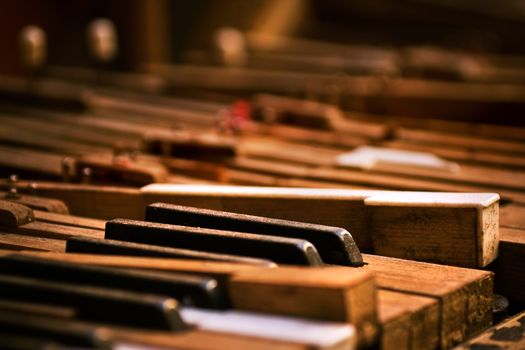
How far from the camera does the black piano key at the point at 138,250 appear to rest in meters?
2.43

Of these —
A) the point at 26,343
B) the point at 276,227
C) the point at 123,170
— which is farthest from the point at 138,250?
the point at 123,170

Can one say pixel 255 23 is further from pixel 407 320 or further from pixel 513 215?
pixel 407 320

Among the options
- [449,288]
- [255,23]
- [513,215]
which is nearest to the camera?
[449,288]

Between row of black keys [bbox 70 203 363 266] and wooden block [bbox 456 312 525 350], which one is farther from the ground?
row of black keys [bbox 70 203 363 266]

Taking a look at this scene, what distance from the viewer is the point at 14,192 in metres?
3.47

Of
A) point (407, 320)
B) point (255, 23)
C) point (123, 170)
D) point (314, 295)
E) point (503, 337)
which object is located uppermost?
point (255, 23)

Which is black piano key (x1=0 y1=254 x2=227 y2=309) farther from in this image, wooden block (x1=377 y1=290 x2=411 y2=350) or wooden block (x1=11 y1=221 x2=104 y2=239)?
wooden block (x1=11 y1=221 x2=104 y2=239)

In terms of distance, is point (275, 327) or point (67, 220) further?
point (67, 220)

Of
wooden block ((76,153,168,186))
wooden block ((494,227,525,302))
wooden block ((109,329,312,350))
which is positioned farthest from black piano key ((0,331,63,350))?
wooden block ((76,153,168,186))

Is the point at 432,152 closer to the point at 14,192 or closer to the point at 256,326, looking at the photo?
the point at 14,192

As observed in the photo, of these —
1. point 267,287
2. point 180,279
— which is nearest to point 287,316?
point 267,287

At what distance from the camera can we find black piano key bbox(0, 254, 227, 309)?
2.21 meters

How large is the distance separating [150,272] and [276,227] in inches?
19.5

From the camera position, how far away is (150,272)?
7.63ft
